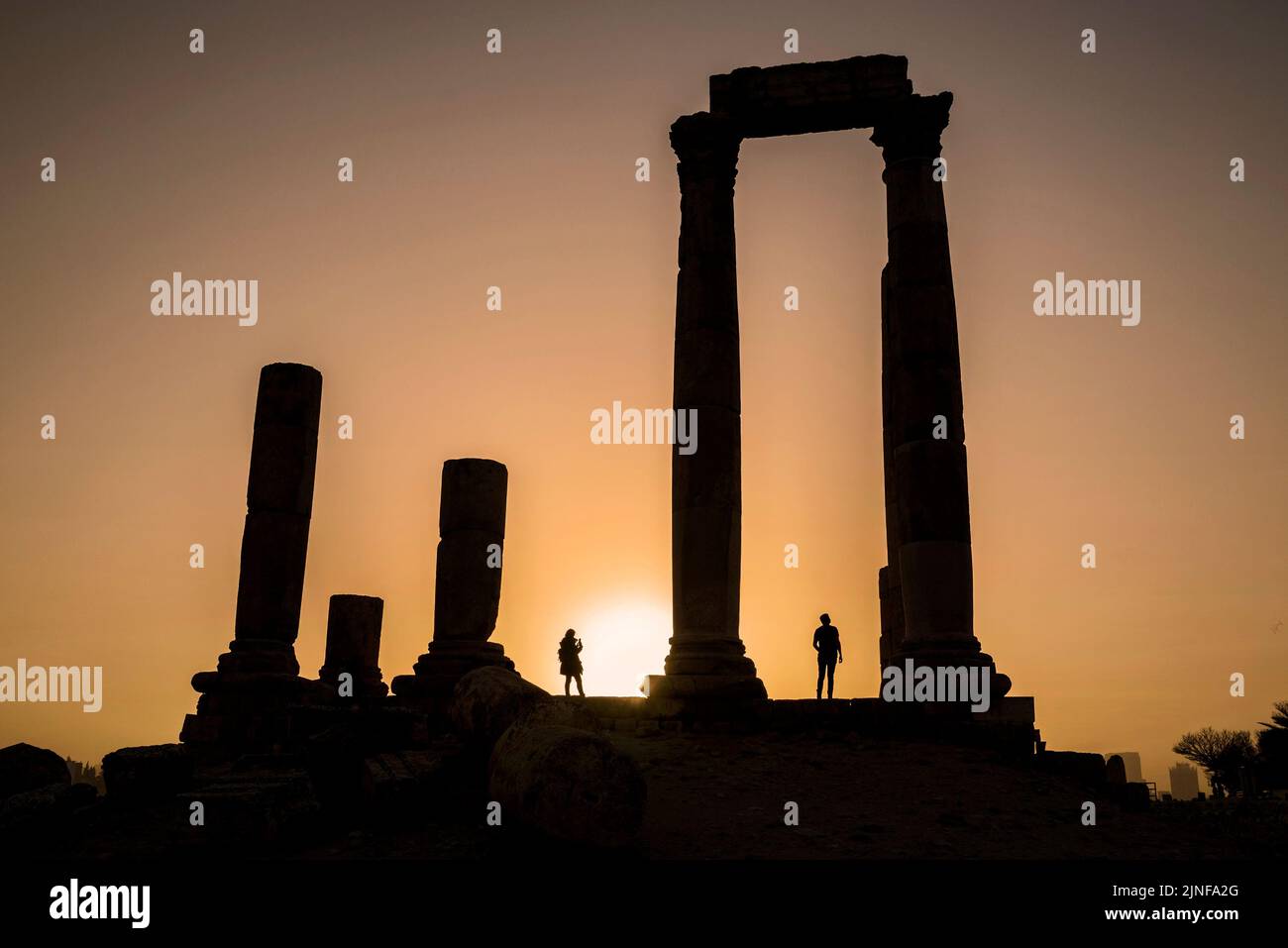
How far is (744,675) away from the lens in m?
16.3

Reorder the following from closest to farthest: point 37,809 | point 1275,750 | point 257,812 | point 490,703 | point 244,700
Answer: point 257,812 → point 37,809 → point 490,703 → point 244,700 → point 1275,750

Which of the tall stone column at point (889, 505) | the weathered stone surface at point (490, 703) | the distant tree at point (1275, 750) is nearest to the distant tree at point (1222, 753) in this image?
the distant tree at point (1275, 750)

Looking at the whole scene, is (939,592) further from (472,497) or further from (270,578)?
(270,578)

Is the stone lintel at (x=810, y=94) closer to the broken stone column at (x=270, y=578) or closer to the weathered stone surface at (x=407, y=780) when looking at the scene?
the broken stone column at (x=270, y=578)

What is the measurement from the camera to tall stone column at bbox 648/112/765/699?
54.0 feet

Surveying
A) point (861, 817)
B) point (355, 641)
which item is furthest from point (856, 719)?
point (355, 641)

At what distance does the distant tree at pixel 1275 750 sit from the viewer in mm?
35344

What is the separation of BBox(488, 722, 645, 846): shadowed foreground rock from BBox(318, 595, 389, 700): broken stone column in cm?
1472

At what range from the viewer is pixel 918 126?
18.3 metres

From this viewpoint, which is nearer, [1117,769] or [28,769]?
[28,769]

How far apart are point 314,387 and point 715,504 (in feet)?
29.9

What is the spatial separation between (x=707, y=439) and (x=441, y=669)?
24.2 ft
